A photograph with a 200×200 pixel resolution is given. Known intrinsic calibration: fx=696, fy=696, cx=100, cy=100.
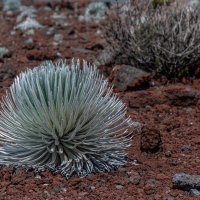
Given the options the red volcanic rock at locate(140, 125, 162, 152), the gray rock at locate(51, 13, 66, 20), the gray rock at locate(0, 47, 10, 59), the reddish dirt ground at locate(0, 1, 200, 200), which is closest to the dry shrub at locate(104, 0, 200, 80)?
the reddish dirt ground at locate(0, 1, 200, 200)

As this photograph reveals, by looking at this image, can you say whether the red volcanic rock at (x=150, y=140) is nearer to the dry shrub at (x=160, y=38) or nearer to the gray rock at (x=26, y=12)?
the dry shrub at (x=160, y=38)

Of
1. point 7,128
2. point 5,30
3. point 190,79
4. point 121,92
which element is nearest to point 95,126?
point 7,128

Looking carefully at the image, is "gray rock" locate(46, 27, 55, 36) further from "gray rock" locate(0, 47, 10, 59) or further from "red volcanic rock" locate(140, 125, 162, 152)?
"red volcanic rock" locate(140, 125, 162, 152)

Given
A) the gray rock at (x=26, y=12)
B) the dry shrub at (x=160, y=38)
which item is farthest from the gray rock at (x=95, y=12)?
the dry shrub at (x=160, y=38)

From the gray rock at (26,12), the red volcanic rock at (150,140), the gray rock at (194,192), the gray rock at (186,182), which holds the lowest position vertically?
the gray rock at (194,192)

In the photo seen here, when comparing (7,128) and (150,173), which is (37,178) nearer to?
(7,128)

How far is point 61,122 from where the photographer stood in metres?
3.37

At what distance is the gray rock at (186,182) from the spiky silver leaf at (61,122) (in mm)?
363

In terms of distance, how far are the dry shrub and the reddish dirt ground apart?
0.70 feet

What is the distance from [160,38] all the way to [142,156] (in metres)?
1.51

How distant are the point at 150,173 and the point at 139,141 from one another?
427 mm

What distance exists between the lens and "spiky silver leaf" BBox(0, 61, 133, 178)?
3363 millimetres

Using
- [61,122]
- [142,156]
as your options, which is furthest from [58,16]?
[61,122]

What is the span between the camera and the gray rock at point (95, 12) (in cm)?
768
